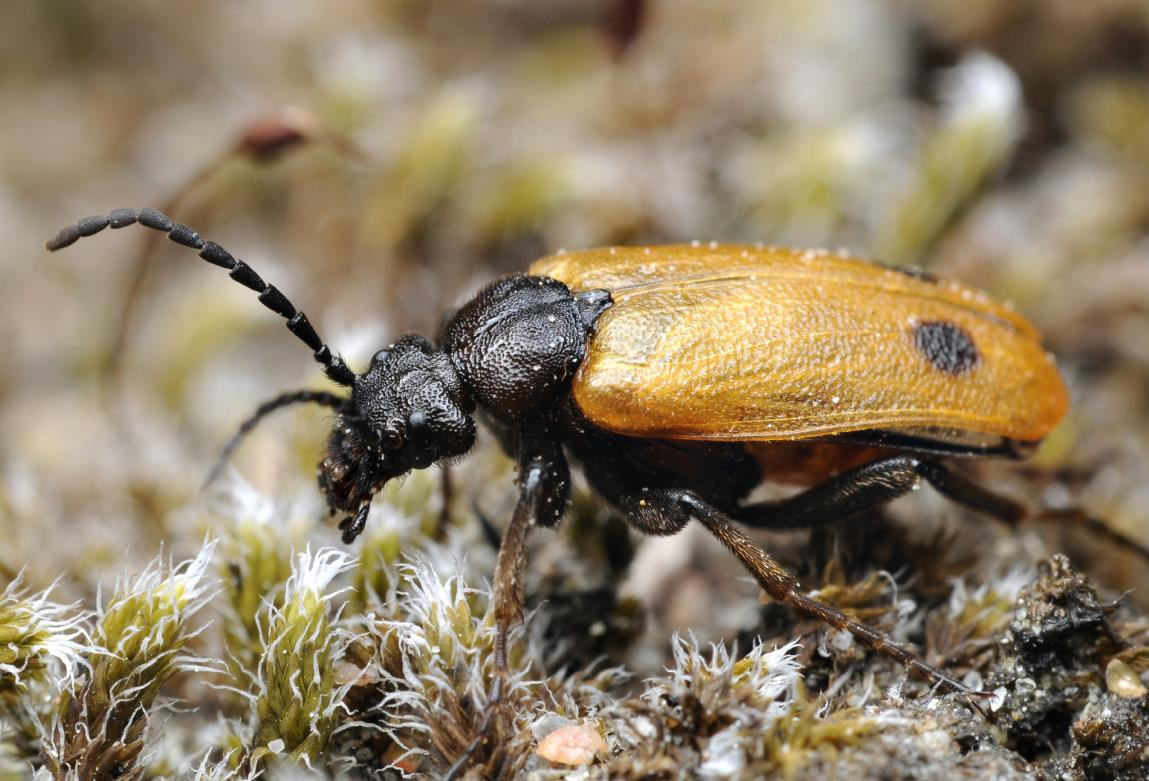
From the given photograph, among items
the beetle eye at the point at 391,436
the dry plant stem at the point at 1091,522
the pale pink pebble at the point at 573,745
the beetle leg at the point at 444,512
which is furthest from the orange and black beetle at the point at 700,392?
the pale pink pebble at the point at 573,745

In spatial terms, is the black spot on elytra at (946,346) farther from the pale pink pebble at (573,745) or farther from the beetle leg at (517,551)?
the pale pink pebble at (573,745)

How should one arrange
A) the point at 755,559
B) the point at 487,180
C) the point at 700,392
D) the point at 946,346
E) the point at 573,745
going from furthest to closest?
the point at 487,180, the point at 946,346, the point at 700,392, the point at 755,559, the point at 573,745

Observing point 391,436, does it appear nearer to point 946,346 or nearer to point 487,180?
point 946,346

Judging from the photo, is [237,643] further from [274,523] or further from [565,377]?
[565,377]

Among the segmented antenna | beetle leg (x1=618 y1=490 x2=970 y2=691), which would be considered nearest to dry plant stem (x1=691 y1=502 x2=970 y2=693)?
Answer: beetle leg (x1=618 y1=490 x2=970 y2=691)

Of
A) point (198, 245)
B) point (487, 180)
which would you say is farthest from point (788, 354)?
point (487, 180)

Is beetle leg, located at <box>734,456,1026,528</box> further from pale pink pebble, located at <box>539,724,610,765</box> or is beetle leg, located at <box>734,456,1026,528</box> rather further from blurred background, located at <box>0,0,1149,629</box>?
pale pink pebble, located at <box>539,724,610,765</box>

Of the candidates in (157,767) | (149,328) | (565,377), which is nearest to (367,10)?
(149,328)

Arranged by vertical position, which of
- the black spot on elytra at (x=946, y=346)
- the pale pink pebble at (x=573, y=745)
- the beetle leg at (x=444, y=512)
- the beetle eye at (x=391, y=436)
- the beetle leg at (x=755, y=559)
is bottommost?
the pale pink pebble at (x=573, y=745)
